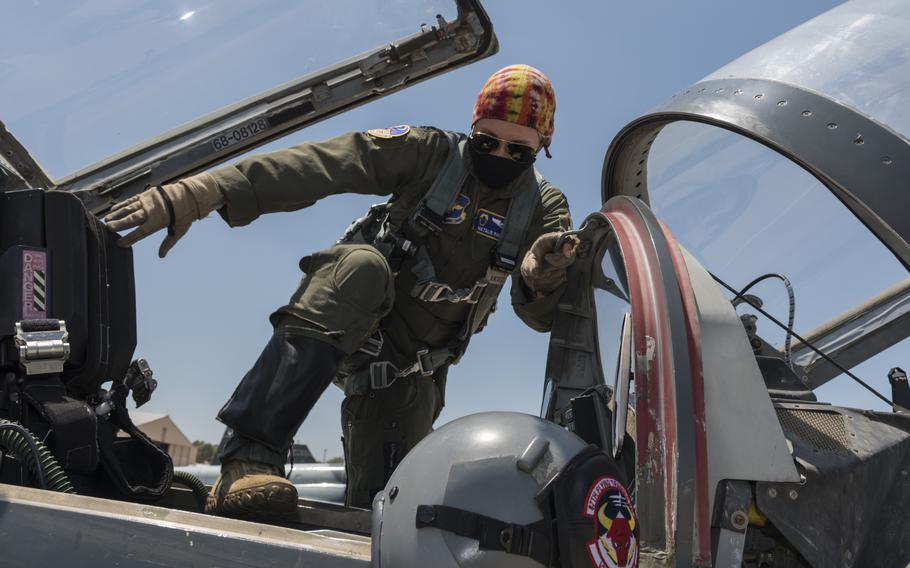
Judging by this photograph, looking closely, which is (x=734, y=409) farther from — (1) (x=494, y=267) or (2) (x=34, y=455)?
(2) (x=34, y=455)

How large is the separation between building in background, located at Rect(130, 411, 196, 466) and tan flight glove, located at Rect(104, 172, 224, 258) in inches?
507

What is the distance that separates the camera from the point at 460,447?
1.40 m

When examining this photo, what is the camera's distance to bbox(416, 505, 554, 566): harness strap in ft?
4.22

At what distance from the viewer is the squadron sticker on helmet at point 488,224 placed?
252cm

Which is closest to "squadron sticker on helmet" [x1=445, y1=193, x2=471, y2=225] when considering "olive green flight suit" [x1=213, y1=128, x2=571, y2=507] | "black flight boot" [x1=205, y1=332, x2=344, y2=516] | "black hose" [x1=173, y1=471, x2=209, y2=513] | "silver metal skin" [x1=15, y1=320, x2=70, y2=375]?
"olive green flight suit" [x1=213, y1=128, x2=571, y2=507]

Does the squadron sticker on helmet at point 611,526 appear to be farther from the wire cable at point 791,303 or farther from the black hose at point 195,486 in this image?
the black hose at point 195,486

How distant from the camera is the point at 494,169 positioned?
2.48 meters

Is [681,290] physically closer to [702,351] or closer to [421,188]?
[702,351]

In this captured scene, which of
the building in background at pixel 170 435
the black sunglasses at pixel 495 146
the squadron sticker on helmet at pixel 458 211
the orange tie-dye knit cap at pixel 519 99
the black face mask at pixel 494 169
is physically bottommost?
the building in background at pixel 170 435

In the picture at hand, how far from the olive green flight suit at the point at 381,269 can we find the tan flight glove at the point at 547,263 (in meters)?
0.05

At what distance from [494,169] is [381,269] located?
24.2 inches

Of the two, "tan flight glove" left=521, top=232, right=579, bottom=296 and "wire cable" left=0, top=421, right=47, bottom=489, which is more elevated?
"tan flight glove" left=521, top=232, right=579, bottom=296

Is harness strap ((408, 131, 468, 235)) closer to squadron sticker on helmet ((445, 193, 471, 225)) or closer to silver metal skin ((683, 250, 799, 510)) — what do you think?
squadron sticker on helmet ((445, 193, 471, 225))

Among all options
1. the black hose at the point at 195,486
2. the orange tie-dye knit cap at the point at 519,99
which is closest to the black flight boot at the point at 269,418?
the black hose at the point at 195,486
